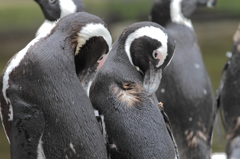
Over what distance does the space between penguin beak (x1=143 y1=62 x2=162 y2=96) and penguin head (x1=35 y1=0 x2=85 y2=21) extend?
1196 mm

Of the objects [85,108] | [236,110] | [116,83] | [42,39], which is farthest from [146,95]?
[236,110]

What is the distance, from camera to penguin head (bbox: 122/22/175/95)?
203cm

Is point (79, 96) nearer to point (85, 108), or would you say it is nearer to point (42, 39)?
point (85, 108)

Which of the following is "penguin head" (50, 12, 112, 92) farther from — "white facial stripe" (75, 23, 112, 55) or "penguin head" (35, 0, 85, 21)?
"penguin head" (35, 0, 85, 21)

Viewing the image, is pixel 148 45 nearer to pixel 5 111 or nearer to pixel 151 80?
pixel 151 80

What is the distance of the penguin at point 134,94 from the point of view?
1.97m

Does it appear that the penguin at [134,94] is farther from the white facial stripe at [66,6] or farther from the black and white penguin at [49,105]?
the white facial stripe at [66,6]

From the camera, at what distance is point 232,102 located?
309cm

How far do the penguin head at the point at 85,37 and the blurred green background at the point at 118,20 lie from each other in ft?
23.8

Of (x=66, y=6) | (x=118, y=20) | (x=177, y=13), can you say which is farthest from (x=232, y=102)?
(x=118, y=20)

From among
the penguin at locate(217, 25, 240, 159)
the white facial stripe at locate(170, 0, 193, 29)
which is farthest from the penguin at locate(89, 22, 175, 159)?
the white facial stripe at locate(170, 0, 193, 29)

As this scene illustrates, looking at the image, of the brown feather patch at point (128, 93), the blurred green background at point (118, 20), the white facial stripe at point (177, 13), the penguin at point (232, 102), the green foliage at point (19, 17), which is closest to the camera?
the brown feather patch at point (128, 93)

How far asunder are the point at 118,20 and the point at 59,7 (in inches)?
329

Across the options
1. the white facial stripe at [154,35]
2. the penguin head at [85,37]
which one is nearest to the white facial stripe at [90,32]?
the penguin head at [85,37]
